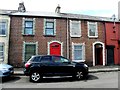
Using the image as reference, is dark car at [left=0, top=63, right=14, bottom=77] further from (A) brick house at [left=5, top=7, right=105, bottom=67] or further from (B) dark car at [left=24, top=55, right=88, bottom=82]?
(A) brick house at [left=5, top=7, right=105, bottom=67]

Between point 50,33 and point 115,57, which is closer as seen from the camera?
point 50,33

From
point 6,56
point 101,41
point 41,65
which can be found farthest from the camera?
point 101,41

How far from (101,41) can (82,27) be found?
293 centimetres

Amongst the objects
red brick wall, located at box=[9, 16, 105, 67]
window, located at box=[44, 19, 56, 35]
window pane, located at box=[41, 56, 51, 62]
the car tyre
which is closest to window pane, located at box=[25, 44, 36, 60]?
red brick wall, located at box=[9, 16, 105, 67]

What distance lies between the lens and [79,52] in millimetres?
20656

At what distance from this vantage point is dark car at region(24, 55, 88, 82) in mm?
12305

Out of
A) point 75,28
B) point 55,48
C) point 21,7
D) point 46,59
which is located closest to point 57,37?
point 55,48

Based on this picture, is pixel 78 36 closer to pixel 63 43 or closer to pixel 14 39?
pixel 63 43

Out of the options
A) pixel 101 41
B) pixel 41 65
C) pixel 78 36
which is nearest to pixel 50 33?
pixel 78 36

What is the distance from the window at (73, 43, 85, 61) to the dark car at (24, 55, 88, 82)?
757 centimetres

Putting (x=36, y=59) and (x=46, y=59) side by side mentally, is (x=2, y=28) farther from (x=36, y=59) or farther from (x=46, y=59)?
(x=46, y=59)

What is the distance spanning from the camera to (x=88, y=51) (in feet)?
68.4

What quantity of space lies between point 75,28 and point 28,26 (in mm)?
5400

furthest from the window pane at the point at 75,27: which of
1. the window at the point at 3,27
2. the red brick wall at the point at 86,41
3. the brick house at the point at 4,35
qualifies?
the window at the point at 3,27
